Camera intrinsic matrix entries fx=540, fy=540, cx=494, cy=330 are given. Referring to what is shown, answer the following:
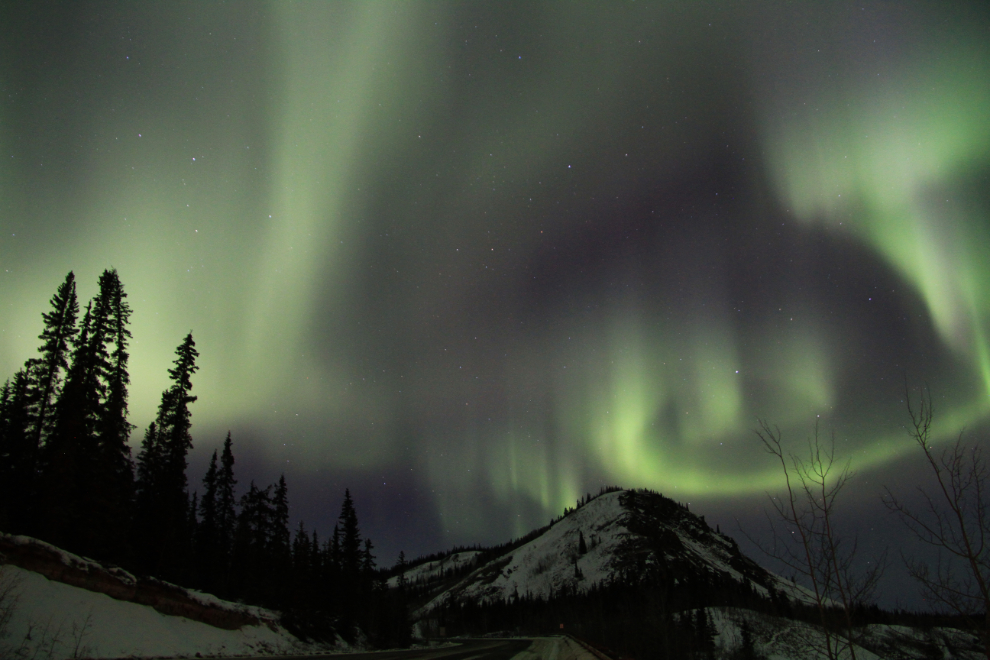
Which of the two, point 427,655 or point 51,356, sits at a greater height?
point 51,356

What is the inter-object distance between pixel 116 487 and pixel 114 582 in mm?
12783

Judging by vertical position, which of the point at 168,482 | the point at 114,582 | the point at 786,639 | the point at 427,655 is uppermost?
the point at 168,482

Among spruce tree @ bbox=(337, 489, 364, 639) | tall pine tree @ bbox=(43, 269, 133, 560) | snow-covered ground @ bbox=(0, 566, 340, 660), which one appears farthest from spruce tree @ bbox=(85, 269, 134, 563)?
spruce tree @ bbox=(337, 489, 364, 639)

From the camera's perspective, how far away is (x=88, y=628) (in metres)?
19.1

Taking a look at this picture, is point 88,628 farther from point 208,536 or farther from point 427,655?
point 208,536

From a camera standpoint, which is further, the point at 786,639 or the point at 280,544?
the point at 786,639

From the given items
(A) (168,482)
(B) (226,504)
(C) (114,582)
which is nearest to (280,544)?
(B) (226,504)

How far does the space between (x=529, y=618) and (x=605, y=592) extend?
3354 centimetres

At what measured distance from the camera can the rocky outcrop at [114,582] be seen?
20.2 m

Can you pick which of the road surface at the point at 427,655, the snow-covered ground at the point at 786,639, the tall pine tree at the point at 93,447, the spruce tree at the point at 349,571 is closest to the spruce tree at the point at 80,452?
the tall pine tree at the point at 93,447

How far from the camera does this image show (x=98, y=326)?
117 ft

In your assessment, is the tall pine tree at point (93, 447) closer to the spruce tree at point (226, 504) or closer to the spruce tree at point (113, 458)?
the spruce tree at point (113, 458)

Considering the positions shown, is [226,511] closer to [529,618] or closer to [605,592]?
[529,618]

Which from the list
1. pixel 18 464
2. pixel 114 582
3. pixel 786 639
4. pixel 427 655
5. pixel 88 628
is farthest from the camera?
pixel 786 639
